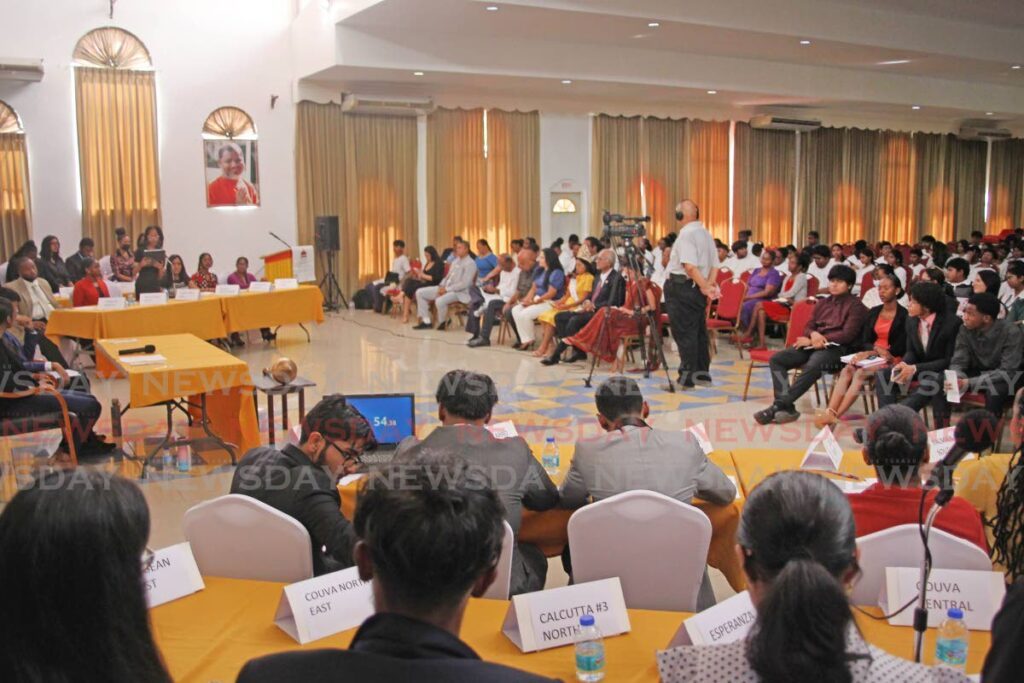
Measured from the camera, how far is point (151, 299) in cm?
938

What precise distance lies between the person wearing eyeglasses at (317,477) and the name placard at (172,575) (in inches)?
14.6

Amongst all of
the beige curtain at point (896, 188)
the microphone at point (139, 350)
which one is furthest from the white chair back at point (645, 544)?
the beige curtain at point (896, 188)

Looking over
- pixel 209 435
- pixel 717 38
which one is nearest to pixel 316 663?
pixel 209 435

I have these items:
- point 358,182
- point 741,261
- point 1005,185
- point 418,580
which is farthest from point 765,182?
point 418,580

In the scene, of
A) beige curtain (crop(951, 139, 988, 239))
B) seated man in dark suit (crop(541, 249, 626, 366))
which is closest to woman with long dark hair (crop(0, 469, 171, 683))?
seated man in dark suit (crop(541, 249, 626, 366))

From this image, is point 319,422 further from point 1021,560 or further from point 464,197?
point 464,197

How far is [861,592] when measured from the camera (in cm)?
267

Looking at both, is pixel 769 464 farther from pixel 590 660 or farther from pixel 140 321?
pixel 140 321

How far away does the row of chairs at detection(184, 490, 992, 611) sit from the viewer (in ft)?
9.39

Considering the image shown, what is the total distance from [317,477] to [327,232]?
11.7 metres

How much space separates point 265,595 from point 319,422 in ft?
2.20

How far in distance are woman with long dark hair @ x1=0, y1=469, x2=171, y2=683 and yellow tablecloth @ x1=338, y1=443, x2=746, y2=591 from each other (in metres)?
2.13

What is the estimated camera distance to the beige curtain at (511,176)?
1608cm

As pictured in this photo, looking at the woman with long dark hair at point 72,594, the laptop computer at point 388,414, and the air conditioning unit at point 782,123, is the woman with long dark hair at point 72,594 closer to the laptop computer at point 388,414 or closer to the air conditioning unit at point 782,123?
the laptop computer at point 388,414
